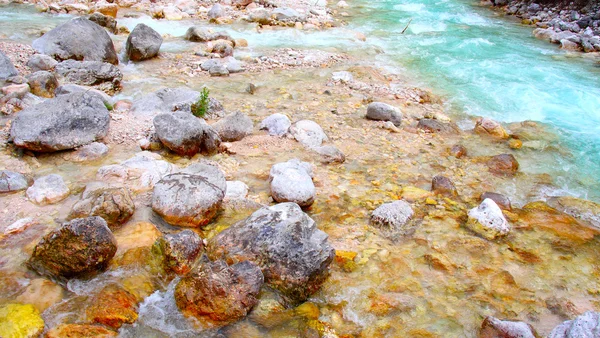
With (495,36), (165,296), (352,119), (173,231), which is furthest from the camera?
(495,36)

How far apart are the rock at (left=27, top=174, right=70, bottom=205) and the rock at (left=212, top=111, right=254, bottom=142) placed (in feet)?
6.89

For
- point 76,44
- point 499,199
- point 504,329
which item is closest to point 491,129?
point 499,199

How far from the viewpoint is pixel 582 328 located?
2.84 metres

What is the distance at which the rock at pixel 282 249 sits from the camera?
11.1 ft

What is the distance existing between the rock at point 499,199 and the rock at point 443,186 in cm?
33

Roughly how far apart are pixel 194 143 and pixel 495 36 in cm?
1257

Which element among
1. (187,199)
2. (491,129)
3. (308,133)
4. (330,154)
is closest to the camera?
(187,199)

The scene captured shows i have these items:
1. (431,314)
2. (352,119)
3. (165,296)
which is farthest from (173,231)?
(352,119)

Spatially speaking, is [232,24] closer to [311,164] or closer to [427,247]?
[311,164]

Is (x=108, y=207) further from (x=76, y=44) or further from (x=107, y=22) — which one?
(x=107, y=22)

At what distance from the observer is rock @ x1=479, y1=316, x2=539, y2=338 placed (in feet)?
10.1

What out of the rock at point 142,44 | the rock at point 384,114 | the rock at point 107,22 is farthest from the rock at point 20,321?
the rock at point 107,22

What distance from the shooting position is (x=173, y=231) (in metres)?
3.89

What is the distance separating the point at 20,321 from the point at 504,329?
3449 mm
